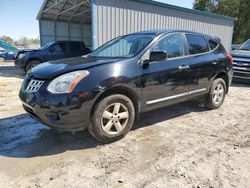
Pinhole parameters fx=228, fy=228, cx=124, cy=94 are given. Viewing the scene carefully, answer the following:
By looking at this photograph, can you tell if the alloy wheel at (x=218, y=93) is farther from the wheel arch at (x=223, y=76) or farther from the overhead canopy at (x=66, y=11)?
the overhead canopy at (x=66, y=11)

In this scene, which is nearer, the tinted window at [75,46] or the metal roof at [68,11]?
the tinted window at [75,46]

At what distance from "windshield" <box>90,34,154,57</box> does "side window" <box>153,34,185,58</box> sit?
0.23 m

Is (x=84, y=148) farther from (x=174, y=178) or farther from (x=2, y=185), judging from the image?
(x=174, y=178)

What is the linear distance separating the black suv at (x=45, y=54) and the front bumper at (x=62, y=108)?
804 cm

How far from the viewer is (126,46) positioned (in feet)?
14.0

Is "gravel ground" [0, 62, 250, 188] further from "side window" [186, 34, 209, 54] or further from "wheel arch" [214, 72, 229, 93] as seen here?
"side window" [186, 34, 209, 54]

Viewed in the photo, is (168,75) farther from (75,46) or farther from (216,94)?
(75,46)

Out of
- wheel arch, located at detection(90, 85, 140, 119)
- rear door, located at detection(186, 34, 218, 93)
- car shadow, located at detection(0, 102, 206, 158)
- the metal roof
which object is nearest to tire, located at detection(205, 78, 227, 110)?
rear door, located at detection(186, 34, 218, 93)

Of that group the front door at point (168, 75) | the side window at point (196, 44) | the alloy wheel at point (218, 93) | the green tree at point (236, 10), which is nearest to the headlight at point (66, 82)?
the front door at point (168, 75)

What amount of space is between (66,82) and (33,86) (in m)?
0.56

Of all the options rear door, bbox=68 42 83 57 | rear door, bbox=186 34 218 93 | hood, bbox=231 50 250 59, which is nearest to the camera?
rear door, bbox=186 34 218 93

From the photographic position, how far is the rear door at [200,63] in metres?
4.53

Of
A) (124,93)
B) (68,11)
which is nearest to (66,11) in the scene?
(68,11)

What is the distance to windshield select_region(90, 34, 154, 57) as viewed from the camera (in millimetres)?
3924
